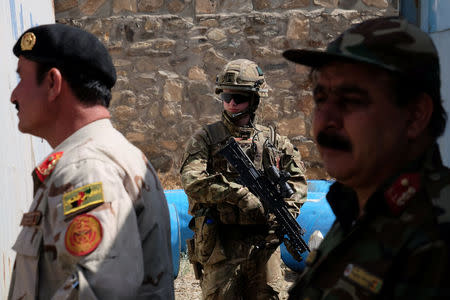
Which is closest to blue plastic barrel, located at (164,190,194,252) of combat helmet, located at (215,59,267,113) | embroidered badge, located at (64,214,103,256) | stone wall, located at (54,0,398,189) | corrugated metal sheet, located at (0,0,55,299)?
stone wall, located at (54,0,398,189)

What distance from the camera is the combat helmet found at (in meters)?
4.27

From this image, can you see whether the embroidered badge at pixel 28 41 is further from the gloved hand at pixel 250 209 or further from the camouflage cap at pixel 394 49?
the gloved hand at pixel 250 209

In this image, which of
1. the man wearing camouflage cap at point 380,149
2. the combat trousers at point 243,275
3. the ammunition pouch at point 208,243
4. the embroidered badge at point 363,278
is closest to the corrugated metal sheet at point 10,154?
the ammunition pouch at point 208,243

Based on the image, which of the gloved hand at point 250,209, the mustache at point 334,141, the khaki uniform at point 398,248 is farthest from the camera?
the gloved hand at point 250,209

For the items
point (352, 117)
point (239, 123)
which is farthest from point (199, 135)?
point (352, 117)

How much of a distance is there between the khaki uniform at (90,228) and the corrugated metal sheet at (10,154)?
4.02ft

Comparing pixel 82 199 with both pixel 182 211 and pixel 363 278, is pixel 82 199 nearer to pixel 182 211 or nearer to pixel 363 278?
pixel 363 278

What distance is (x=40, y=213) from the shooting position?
1.66 m

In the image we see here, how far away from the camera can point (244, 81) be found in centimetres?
428

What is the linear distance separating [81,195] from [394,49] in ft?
2.85

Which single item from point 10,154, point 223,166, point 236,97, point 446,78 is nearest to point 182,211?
point 223,166

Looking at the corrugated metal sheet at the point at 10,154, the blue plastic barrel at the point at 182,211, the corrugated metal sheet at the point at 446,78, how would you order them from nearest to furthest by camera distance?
the corrugated metal sheet at the point at 10,154, the corrugated metal sheet at the point at 446,78, the blue plastic barrel at the point at 182,211

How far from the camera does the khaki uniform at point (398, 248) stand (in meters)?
1.09

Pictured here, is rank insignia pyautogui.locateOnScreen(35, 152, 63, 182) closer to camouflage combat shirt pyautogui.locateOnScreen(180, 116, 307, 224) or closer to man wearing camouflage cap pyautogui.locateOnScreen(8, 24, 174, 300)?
man wearing camouflage cap pyautogui.locateOnScreen(8, 24, 174, 300)
